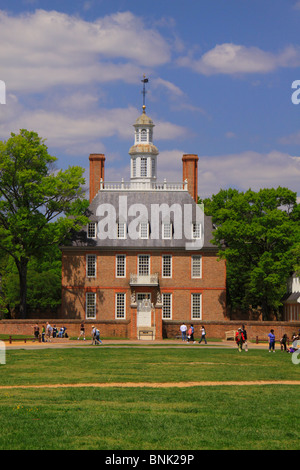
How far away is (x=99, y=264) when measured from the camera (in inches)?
2409

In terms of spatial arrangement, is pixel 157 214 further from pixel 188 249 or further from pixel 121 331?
pixel 121 331

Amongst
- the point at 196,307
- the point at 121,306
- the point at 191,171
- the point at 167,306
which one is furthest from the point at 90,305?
the point at 191,171

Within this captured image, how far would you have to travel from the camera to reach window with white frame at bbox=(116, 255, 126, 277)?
61.2 metres

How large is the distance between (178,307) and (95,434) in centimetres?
4542

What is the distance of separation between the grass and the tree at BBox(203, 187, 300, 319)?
85.2ft

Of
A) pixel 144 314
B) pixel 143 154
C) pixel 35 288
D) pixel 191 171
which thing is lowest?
pixel 144 314

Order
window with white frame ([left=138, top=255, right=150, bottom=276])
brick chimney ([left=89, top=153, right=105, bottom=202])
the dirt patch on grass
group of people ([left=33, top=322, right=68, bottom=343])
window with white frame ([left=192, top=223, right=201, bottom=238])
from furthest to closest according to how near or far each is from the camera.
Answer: brick chimney ([left=89, top=153, right=105, bottom=202]), window with white frame ([left=192, top=223, right=201, bottom=238]), window with white frame ([left=138, top=255, right=150, bottom=276]), group of people ([left=33, top=322, right=68, bottom=343]), the dirt patch on grass

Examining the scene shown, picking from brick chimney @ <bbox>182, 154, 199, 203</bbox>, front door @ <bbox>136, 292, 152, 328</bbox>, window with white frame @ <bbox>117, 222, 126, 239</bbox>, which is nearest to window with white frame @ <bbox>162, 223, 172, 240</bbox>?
window with white frame @ <bbox>117, 222, 126, 239</bbox>

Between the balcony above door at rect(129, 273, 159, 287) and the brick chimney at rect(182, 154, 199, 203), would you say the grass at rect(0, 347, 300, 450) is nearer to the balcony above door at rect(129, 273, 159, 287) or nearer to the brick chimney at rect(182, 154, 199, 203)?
the balcony above door at rect(129, 273, 159, 287)

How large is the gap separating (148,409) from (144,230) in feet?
144

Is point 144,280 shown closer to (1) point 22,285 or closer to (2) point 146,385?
(1) point 22,285

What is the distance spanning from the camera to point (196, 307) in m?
60.8

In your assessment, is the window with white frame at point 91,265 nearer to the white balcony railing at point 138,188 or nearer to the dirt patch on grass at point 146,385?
the white balcony railing at point 138,188
